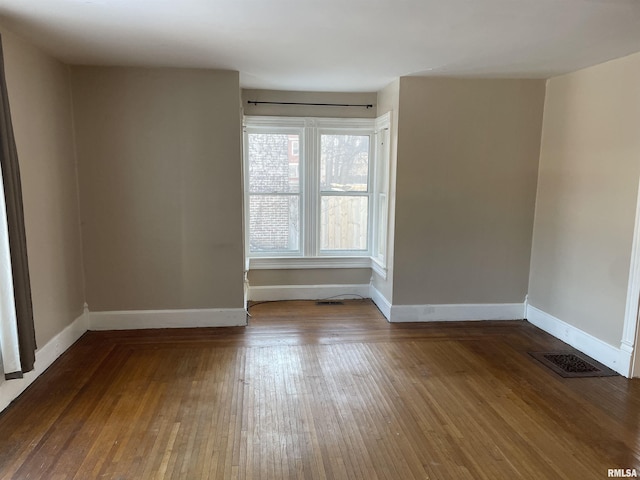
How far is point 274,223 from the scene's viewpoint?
191 inches

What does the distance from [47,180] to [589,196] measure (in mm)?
4295

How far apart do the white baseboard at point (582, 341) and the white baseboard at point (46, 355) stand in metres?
4.19

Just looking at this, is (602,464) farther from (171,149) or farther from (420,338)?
(171,149)

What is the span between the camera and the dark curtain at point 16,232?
94.4 inches

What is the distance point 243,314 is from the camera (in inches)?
160

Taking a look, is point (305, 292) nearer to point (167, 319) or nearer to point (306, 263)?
point (306, 263)

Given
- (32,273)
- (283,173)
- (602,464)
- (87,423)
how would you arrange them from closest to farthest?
1. (602,464)
2. (87,423)
3. (32,273)
4. (283,173)

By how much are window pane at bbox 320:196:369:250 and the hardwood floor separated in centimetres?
143

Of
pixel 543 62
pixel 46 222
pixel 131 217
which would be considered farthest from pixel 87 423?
pixel 543 62

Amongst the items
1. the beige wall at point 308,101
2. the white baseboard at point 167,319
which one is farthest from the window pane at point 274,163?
the white baseboard at point 167,319

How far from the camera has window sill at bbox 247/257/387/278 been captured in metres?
4.83

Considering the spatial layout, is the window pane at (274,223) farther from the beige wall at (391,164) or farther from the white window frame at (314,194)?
the beige wall at (391,164)

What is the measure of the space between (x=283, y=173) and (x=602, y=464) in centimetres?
373

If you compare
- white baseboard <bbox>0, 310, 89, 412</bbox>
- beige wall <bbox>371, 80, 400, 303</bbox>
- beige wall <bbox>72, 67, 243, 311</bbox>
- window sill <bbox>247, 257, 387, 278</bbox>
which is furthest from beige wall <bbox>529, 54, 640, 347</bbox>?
white baseboard <bbox>0, 310, 89, 412</bbox>
